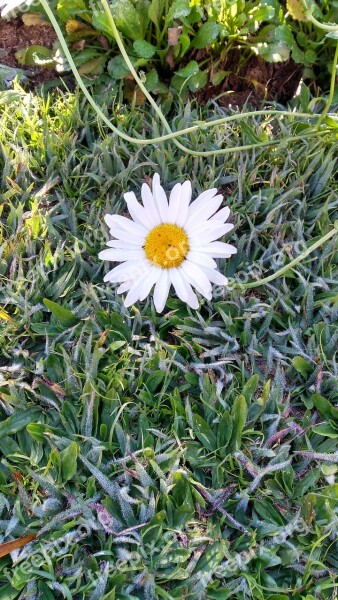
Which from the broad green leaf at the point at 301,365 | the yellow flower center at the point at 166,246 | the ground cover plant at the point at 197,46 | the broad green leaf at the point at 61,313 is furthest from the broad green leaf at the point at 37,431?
the ground cover plant at the point at 197,46

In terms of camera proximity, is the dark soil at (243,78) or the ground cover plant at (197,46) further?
the dark soil at (243,78)

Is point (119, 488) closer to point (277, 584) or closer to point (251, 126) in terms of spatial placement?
point (277, 584)

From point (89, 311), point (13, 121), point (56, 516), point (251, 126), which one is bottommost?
point (56, 516)

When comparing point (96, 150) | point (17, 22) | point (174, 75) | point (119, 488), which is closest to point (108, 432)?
point (119, 488)

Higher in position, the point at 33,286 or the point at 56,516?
the point at 33,286

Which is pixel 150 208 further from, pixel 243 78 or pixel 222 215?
pixel 243 78

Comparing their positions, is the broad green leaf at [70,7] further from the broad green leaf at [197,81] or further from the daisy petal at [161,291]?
the daisy petal at [161,291]
